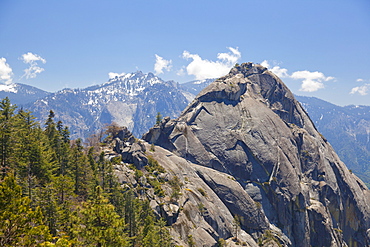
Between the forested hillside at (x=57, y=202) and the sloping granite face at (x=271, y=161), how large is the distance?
45730 mm


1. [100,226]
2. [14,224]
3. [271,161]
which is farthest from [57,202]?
[271,161]

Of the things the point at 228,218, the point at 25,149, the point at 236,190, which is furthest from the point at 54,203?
the point at 236,190

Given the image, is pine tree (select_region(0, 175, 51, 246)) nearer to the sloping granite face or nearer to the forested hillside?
the forested hillside

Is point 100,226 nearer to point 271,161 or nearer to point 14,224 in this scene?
point 14,224

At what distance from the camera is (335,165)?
128m

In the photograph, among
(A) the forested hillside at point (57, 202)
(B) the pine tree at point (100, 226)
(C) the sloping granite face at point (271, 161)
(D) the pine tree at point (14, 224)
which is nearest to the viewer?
(D) the pine tree at point (14, 224)

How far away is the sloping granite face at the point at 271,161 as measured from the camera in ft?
341

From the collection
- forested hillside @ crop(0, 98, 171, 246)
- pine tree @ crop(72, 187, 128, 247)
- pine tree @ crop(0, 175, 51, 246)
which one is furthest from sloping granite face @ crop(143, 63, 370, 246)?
pine tree @ crop(0, 175, 51, 246)

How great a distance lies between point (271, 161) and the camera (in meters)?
111

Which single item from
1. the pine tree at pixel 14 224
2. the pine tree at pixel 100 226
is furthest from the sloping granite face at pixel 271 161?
the pine tree at pixel 14 224

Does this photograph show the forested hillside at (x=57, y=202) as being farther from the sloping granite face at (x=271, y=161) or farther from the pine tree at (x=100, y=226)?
the sloping granite face at (x=271, y=161)

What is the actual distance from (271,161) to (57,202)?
9138 cm

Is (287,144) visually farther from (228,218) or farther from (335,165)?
(228,218)

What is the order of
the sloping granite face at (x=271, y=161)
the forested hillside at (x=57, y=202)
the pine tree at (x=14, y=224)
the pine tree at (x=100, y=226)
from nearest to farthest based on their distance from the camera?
1. the pine tree at (x=14, y=224)
2. the forested hillside at (x=57, y=202)
3. the pine tree at (x=100, y=226)
4. the sloping granite face at (x=271, y=161)
